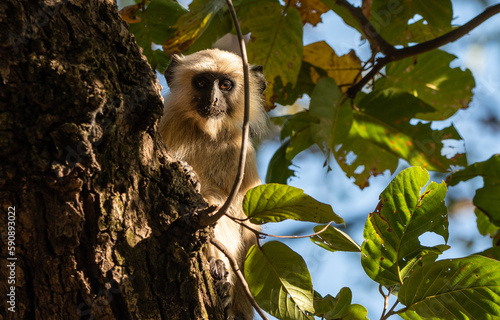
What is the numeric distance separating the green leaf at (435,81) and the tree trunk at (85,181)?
258 centimetres

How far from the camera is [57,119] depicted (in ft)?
5.34

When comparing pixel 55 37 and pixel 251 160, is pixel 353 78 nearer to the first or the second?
pixel 251 160

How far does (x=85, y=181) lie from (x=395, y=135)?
8.69 ft

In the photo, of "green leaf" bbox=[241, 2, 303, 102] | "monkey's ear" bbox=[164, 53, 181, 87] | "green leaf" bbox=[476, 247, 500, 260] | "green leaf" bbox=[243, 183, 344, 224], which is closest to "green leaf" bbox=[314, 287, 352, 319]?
"green leaf" bbox=[243, 183, 344, 224]

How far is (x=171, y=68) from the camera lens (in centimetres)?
487

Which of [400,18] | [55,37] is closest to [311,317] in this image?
[55,37]

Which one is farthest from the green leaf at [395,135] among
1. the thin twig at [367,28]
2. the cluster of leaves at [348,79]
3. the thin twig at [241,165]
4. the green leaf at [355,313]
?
the thin twig at [241,165]

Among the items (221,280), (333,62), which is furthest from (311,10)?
(221,280)

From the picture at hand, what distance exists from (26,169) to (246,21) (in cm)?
228

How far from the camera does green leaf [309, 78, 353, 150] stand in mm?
3027

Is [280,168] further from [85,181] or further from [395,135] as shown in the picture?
[85,181]

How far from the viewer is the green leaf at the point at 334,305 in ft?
7.41

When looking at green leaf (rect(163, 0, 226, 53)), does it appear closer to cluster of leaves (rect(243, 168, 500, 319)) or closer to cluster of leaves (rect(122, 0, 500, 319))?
cluster of leaves (rect(122, 0, 500, 319))

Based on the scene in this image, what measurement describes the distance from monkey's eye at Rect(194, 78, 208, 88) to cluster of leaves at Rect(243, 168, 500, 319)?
2.68 m
